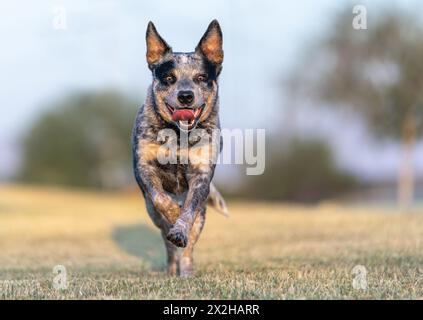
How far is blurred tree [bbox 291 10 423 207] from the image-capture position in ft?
87.4

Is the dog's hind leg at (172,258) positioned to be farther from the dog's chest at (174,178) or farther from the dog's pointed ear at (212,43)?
the dog's pointed ear at (212,43)

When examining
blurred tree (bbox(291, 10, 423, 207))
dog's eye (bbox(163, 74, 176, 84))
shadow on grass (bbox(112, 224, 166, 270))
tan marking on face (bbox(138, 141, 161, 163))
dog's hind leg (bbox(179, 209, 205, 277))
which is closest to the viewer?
dog's eye (bbox(163, 74, 176, 84))

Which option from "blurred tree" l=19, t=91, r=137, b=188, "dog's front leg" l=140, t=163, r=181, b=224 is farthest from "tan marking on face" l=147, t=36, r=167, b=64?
"blurred tree" l=19, t=91, r=137, b=188

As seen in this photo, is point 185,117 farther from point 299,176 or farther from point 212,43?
point 299,176

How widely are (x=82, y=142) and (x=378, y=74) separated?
21.8 m

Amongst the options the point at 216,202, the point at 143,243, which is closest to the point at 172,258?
the point at 216,202

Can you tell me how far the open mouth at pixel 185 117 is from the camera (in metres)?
7.11

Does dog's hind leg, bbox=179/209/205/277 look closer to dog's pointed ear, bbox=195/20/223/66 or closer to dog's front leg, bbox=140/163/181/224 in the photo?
dog's front leg, bbox=140/163/181/224

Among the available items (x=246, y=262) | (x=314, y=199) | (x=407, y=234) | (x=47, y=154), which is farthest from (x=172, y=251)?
(x=47, y=154)

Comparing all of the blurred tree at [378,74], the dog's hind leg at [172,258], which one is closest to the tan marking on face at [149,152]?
the dog's hind leg at [172,258]

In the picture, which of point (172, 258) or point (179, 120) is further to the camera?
Answer: point (172, 258)

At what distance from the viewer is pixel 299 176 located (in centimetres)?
3606
